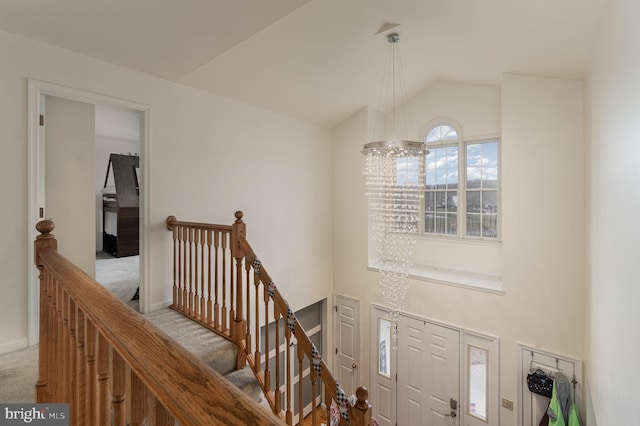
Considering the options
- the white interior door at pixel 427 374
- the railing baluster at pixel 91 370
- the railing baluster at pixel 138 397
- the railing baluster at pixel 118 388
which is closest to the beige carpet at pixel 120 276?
the railing baluster at pixel 91 370

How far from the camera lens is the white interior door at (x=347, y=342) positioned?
5.28 m

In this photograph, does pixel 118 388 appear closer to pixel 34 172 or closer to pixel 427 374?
pixel 34 172

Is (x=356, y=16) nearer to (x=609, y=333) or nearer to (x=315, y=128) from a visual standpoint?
(x=315, y=128)

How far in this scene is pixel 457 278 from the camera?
442cm

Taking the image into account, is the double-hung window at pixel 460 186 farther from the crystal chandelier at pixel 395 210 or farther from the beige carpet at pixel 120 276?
the beige carpet at pixel 120 276

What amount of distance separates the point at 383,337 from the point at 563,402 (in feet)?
7.75

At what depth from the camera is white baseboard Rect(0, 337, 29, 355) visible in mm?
2316

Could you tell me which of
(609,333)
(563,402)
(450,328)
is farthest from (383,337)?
(609,333)

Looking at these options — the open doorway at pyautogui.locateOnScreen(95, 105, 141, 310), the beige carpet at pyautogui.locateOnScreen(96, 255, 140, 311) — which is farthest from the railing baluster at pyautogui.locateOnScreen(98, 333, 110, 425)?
the open doorway at pyautogui.locateOnScreen(95, 105, 141, 310)

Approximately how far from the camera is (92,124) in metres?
3.25

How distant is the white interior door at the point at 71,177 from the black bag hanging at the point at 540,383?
5155 mm

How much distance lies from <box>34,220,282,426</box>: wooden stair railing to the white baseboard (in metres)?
1.33

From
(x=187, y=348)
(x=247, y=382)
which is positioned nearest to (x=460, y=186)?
(x=247, y=382)

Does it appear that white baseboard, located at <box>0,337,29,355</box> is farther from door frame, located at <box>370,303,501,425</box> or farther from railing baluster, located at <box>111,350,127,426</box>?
door frame, located at <box>370,303,501,425</box>
